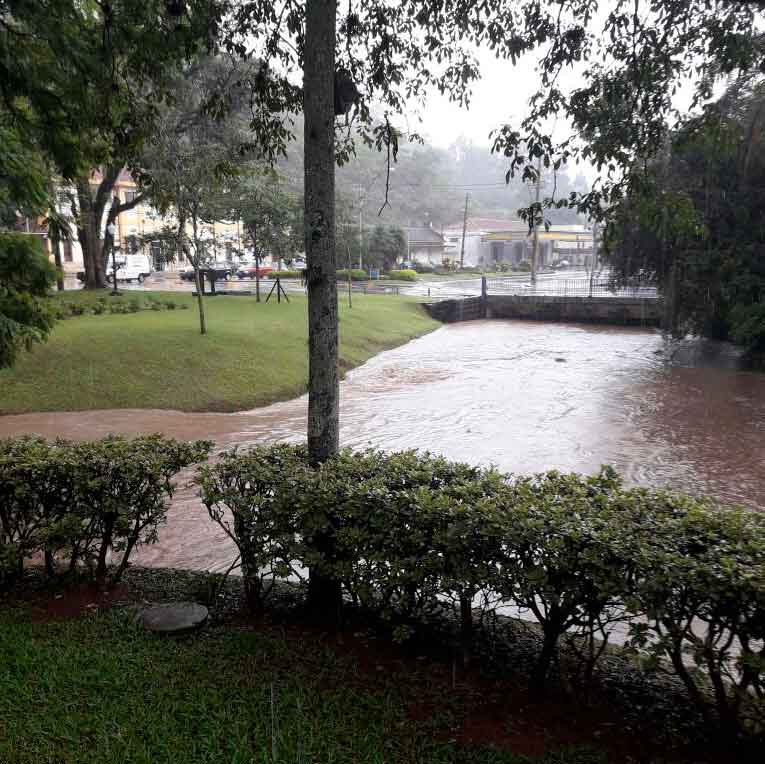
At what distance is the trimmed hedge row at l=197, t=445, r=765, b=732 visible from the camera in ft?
10.00

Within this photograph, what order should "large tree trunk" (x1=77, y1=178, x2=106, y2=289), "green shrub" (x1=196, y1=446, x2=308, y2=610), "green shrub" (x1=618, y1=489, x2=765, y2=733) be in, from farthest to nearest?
"large tree trunk" (x1=77, y1=178, x2=106, y2=289) < "green shrub" (x1=196, y1=446, x2=308, y2=610) < "green shrub" (x1=618, y1=489, x2=765, y2=733)

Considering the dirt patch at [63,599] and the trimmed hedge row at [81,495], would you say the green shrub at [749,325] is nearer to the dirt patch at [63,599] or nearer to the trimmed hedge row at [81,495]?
the trimmed hedge row at [81,495]

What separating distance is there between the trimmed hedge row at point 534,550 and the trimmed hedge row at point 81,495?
1.53 feet

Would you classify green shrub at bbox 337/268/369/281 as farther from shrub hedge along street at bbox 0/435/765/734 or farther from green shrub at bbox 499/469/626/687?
green shrub at bbox 499/469/626/687

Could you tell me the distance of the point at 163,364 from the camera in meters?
16.0

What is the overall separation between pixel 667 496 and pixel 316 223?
8.64 ft

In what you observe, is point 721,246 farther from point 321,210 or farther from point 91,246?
point 91,246

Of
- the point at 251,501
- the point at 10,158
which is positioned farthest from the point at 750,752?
the point at 10,158

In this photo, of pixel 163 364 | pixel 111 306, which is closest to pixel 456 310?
pixel 111 306

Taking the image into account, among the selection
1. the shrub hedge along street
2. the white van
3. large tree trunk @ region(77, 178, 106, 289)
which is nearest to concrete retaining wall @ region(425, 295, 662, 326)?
large tree trunk @ region(77, 178, 106, 289)

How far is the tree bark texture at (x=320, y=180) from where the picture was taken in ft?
13.8

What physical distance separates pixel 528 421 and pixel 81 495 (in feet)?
34.1

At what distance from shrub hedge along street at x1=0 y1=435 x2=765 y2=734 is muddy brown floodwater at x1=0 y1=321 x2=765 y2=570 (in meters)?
2.21

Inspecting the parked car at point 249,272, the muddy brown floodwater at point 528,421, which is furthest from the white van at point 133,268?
the muddy brown floodwater at point 528,421
